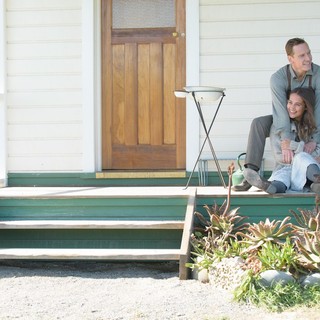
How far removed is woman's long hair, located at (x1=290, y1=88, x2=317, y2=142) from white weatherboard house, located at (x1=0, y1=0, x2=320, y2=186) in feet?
3.39

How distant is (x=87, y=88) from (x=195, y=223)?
74.5 inches

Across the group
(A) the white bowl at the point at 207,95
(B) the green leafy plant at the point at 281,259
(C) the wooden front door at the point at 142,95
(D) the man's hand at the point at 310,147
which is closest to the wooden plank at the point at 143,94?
(C) the wooden front door at the point at 142,95

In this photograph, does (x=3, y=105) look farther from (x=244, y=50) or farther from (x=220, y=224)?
(x=220, y=224)

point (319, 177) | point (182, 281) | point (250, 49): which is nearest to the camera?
point (182, 281)

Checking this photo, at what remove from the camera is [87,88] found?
234 inches

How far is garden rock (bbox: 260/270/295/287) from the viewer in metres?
3.59

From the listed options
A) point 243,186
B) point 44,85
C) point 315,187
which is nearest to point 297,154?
point 315,187

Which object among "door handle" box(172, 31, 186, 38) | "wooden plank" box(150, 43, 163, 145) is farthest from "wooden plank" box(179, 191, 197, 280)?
"door handle" box(172, 31, 186, 38)

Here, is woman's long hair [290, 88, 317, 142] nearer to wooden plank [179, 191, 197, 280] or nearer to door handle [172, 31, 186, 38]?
wooden plank [179, 191, 197, 280]

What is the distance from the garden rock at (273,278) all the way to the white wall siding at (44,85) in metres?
2.77

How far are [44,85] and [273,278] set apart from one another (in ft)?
10.6

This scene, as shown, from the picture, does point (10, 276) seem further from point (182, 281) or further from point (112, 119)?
point (112, 119)

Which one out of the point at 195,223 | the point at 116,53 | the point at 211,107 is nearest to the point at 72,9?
the point at 116,53

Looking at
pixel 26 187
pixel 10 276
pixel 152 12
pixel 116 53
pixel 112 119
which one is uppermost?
pixel 152 12
